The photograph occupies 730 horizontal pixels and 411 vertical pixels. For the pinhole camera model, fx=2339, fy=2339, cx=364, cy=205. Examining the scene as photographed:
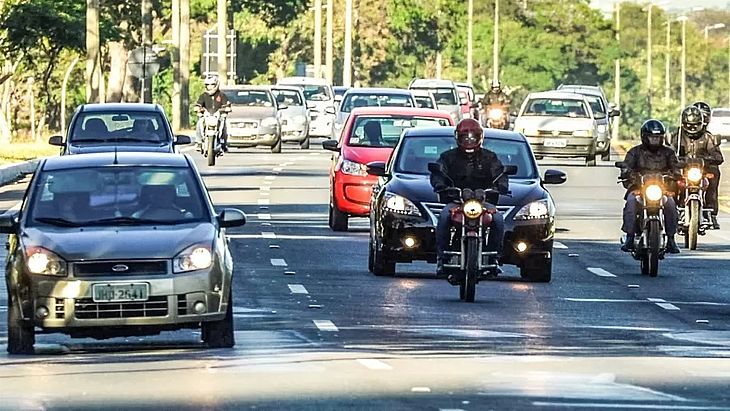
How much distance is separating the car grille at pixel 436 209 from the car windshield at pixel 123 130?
32.2 ft

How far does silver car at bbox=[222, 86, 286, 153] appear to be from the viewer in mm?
51906

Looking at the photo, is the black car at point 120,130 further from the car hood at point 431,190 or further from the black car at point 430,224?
the black car at point 430,224

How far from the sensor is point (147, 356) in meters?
14.5

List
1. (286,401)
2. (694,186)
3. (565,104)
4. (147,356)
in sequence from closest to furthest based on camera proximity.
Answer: (286,401), (147,356), (694,186), (565,104)

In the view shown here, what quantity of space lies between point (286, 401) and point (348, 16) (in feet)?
286

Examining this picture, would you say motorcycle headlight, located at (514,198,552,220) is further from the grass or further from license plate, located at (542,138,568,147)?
license plate, located at (542,138,568,147)

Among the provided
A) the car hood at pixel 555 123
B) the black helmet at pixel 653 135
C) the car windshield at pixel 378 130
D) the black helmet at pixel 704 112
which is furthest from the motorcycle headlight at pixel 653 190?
the car hood at pixel 555 123

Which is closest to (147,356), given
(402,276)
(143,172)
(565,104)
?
(143,172)

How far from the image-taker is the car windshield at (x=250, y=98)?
52.6 meters

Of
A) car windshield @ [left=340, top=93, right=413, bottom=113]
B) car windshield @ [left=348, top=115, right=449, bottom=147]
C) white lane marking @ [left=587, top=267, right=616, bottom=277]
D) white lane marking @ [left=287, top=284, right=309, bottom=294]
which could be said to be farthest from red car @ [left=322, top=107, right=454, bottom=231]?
car windshield @ [left=340, top=93, right=413, bottom=113]

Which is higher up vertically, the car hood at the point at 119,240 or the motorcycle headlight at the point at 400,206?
the car hood at the point at 119,240

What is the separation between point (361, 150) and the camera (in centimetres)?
2803

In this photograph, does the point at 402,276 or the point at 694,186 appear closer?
the point at 402,276

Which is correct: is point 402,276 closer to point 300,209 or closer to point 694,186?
point 694,186
